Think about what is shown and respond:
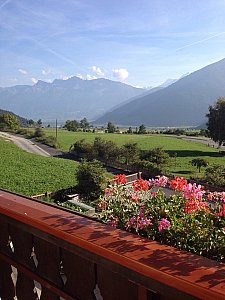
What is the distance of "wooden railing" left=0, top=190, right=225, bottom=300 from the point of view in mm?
892

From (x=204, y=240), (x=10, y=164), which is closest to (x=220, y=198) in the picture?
(x=204, y=240)

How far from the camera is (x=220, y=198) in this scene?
218 cm

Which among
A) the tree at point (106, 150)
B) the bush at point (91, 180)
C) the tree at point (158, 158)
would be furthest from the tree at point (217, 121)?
the bush at point (91, 180)

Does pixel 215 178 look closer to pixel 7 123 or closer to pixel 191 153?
pixel 191 153

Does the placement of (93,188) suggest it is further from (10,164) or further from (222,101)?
(222,101)

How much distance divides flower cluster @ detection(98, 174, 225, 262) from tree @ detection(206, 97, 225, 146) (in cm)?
4335

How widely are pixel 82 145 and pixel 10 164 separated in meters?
12.6

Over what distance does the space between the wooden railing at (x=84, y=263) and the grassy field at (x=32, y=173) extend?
22541 millimetres

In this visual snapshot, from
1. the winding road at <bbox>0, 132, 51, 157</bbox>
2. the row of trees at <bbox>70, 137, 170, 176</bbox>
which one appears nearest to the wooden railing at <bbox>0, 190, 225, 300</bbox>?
the row of trees at <bbox>70, 137, 170, 176</bbox>

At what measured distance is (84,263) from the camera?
1.23m

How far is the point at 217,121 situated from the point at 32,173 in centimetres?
2519

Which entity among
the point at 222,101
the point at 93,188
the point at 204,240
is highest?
the point at 222,101

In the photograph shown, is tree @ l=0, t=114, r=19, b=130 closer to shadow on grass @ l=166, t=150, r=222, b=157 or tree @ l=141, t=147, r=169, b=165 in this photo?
shadow on grass @ l=166, t=150, r=222, b=157

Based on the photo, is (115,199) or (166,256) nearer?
(166,256)
